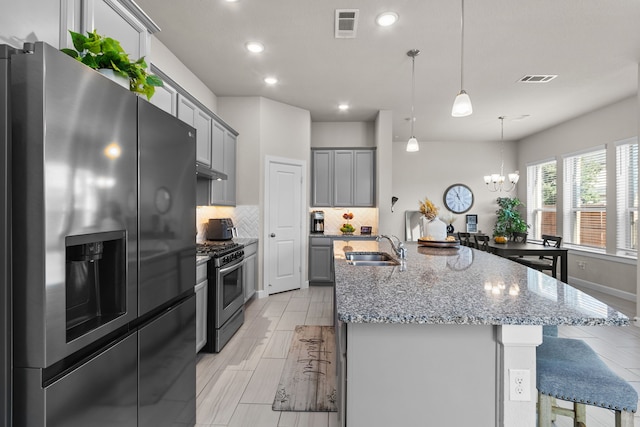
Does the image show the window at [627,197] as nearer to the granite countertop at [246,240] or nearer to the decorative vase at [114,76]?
the granite countertop at [246,240]

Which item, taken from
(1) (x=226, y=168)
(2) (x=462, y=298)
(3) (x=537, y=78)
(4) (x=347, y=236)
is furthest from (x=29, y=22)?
(3) (x=537, y=78)

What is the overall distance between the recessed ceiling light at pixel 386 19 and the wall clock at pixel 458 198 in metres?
5.53

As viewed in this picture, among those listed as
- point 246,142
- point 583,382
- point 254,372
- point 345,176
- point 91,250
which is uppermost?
point 246,142

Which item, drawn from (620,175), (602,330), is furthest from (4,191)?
(620,175)

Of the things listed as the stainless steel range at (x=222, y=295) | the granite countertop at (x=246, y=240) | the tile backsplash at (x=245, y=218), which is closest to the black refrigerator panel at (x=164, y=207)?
the stainless steel range at (x=222, y=295)

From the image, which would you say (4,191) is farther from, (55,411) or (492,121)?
(492,121)

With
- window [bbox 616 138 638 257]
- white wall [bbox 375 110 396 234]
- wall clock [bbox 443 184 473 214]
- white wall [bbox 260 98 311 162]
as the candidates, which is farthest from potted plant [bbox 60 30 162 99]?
wall clock [bbox 443 184 473 214]

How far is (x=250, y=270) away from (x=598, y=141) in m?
5.97

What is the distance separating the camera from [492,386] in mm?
1318

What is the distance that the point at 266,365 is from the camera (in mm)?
2846

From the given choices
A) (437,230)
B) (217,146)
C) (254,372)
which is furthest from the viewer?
(217,146)

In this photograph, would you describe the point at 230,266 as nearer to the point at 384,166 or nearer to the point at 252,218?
the point at 252,218

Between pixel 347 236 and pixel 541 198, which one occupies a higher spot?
pixel 541 198

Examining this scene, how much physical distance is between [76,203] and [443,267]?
2042mm
